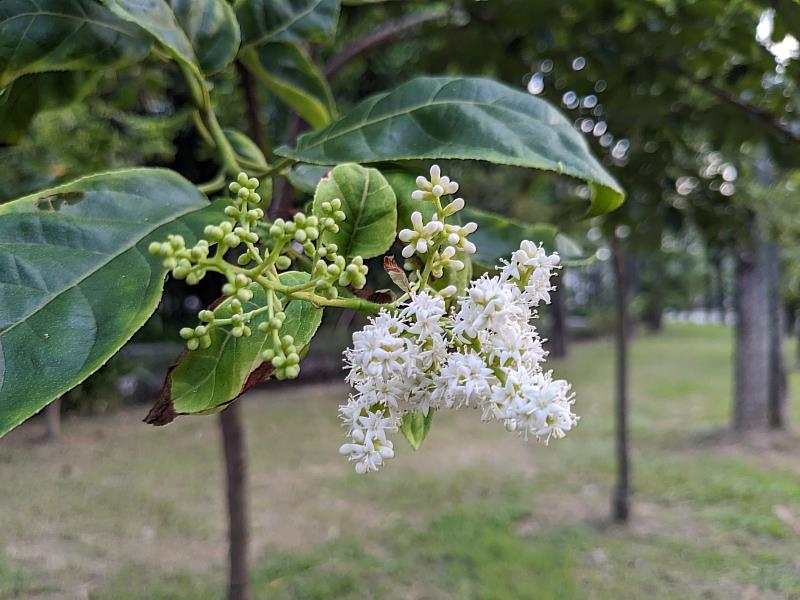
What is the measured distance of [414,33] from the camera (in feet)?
7.09

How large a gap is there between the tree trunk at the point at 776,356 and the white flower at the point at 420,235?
5.86 meters

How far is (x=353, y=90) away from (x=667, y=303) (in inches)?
581

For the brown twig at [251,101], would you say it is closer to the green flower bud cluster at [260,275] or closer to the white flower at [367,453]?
the green flower bud cluster at [260,275]

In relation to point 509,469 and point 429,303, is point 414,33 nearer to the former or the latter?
point 429,303

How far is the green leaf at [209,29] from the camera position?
729 millimetres

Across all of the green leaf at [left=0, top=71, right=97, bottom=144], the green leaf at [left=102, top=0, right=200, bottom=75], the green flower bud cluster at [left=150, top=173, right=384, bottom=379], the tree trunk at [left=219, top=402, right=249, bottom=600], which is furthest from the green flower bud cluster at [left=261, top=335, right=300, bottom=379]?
the tree trunk at [left=219, top=402, right=249, bottom=600]

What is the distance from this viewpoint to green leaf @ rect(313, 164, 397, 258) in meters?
0.62

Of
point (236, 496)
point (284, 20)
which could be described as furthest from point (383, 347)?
point (236, 496)

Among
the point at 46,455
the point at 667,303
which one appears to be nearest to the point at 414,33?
the point at 46,455

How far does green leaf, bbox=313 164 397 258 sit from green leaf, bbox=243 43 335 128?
333mm

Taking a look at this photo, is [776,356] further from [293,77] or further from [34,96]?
[34,96]

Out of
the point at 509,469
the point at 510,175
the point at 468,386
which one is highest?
the point at 510,175

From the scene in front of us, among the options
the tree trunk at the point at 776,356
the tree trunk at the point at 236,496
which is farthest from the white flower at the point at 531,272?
the tree trunk at the point at 776,356

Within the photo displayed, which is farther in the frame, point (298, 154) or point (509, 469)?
point (509, 469)
